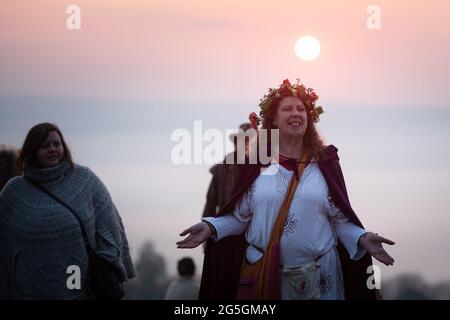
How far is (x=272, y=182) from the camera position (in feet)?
26.0

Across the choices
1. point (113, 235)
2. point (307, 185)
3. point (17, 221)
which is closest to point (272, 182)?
point (307, 185)

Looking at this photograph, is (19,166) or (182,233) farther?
(19,166)

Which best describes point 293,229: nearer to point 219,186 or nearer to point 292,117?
point 292,117

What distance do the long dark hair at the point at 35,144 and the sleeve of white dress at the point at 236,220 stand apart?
1156 millimetres

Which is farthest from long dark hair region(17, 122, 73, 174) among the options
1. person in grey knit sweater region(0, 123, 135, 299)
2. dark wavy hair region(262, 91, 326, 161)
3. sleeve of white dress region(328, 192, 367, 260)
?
sleeve of white dress region(328, 192, 367, 260)

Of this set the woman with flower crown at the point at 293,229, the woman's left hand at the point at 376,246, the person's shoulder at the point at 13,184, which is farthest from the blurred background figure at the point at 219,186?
the woman's left hand at the point at 376,246

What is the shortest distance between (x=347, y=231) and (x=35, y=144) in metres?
2.30

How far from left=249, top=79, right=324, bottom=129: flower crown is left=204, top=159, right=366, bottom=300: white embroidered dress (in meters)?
0.43

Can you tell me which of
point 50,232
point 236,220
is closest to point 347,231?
point 236,220

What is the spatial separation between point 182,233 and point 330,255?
1.03m

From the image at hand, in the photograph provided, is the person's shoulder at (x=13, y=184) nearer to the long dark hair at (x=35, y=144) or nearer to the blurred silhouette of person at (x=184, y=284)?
the long dark hair at (x=35, y=144)
